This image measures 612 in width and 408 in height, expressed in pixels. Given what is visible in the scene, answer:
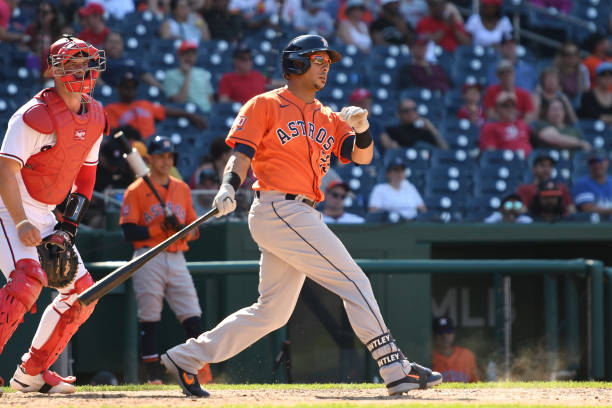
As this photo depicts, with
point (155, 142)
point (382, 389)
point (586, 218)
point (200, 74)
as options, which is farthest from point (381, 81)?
point (382, 389)

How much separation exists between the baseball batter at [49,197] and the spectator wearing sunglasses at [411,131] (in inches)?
236

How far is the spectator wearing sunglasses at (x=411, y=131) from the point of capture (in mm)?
10508

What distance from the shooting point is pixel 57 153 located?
4.61 meters

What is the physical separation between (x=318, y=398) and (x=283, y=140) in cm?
119

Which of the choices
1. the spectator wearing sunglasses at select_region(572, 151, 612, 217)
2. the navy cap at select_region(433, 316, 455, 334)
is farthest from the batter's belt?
the spectator wearing sunglasses at select_region(572, 151, 612, 217)

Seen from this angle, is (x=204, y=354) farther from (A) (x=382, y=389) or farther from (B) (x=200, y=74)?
(B) (x=200, y=74)

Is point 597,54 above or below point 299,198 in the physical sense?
above

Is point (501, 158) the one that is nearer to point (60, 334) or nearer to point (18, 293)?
point (60, 334)

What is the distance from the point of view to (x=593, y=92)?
39.2ft

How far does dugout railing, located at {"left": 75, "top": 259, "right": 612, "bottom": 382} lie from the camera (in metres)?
6.54

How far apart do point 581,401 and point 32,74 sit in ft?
24.7

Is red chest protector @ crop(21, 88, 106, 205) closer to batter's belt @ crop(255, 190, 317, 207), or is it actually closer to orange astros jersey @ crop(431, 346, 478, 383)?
batter's belt @ crop(255, 190, 317, 207)

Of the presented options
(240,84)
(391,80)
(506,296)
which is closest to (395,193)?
(506,296)

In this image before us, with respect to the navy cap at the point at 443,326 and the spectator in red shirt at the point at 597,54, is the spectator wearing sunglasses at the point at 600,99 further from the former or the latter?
the navy cap at the point at 443,326
